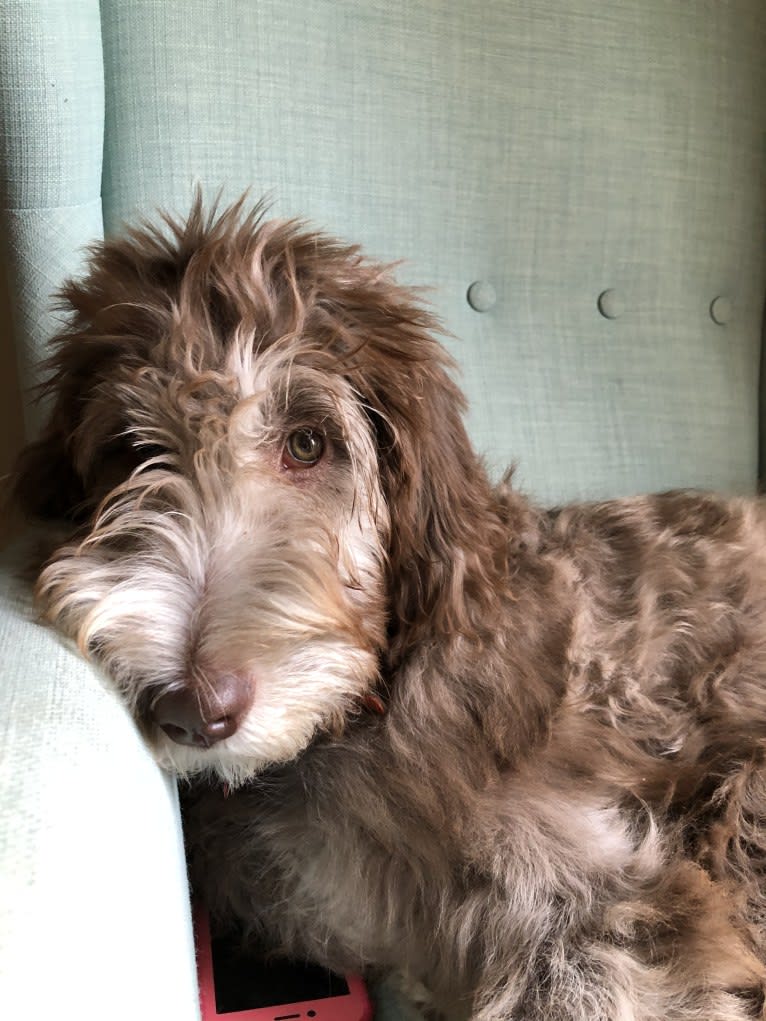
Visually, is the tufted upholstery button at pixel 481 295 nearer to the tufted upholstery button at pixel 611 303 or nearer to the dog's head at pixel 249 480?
the tufted upholstery button at pixel 611 303

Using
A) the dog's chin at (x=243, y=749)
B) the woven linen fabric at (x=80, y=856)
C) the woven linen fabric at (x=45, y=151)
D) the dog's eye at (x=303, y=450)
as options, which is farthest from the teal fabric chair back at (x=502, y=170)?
the woven linen fabric at (x=80, y=856)

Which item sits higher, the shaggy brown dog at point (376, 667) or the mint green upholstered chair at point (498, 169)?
the mint green upholstered chair at point (498, 169)

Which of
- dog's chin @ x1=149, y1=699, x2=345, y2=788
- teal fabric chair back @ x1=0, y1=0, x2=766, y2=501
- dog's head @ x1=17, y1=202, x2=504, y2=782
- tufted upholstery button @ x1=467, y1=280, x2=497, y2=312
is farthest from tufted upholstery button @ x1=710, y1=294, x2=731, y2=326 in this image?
dog's chin @ x1=149, y1=699, x2=345, y2=788

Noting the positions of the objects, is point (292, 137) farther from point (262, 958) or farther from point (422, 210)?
point (262, 958)

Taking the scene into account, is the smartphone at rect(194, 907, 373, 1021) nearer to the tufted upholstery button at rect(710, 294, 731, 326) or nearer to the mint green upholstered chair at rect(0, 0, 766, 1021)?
the mint green upholstered chair at rect(0, 0, 766, 1021)

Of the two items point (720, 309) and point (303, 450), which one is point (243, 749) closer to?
point (303, 450)

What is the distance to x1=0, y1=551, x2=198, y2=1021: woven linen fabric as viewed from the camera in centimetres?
87

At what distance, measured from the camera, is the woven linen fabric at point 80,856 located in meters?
0.87

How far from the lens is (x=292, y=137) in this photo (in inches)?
90.8

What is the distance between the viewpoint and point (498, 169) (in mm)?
2533

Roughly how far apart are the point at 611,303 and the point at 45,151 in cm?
159

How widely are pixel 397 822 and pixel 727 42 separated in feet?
7.96

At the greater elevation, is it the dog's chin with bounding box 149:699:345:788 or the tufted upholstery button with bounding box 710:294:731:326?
the tufted upholstery button with bounding box 710:294:731:326

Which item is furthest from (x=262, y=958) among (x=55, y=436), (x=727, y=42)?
(x=727, y=42)
